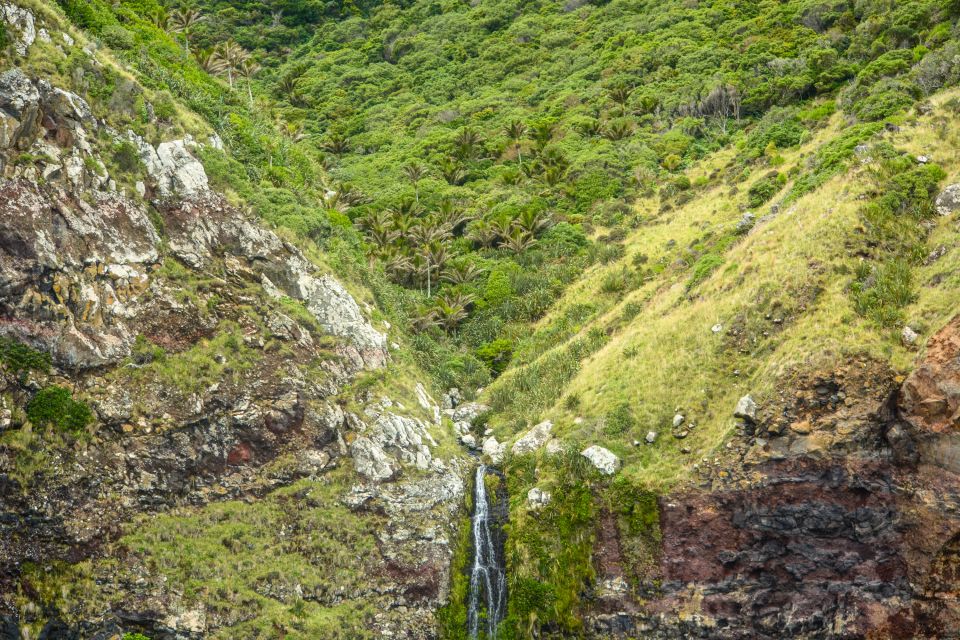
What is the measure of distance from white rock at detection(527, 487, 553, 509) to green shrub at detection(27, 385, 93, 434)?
Result: 816 inches

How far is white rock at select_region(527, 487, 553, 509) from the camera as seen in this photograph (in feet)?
120

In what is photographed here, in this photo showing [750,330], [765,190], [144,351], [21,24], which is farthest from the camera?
[765,190]

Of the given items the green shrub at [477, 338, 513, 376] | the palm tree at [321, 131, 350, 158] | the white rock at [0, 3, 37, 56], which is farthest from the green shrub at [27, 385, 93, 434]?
the palm tree at [321, 131, 350, 158]

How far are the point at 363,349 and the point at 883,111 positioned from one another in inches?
1559

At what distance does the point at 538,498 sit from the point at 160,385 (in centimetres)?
1902

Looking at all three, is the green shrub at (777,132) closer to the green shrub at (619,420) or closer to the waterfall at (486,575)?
the green shrub at (619,420)

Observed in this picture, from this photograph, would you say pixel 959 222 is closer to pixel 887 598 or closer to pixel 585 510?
pixel 887 598

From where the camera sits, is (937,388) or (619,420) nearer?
(937,388)

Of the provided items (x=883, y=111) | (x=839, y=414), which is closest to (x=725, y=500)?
(x=839, y=414)

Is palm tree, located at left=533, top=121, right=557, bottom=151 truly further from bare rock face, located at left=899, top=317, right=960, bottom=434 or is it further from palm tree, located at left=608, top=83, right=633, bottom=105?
bare rock face, located at left=899, top=317, right=960, bottom=434

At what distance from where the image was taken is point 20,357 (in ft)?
101

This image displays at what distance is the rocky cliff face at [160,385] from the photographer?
97.8 ft

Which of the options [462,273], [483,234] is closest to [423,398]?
[462,273]

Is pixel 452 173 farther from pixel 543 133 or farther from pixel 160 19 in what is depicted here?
pixel 160 19
